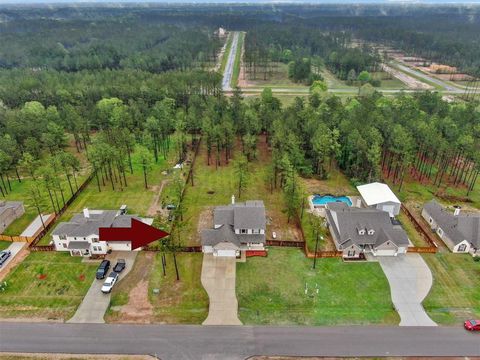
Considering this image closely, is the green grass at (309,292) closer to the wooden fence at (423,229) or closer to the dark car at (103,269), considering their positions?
the wooden fence at (423,229)

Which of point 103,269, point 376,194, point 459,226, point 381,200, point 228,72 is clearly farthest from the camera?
point 228,72

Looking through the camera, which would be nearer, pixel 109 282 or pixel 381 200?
pixel 109 282

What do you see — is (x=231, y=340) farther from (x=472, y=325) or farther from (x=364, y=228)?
(x=472, y=325)

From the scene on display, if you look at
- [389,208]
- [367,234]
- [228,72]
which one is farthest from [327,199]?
[228,72]

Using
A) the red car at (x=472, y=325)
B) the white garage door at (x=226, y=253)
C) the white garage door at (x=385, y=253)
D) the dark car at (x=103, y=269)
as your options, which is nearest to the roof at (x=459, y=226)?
the white garage door at (x=385, y=253)

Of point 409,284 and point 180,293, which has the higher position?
point 180,293
